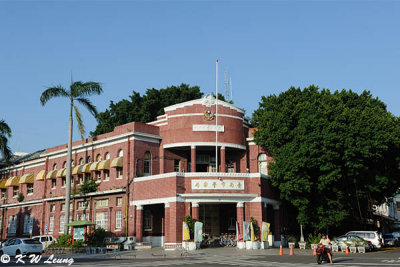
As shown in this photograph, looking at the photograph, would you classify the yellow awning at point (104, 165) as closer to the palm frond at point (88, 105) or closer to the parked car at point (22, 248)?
the palm frond at point (88, 105)

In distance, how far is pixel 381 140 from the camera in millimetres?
35625

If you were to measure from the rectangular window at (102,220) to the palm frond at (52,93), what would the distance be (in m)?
11.7

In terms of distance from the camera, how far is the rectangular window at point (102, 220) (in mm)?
40688

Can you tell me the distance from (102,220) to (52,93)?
12.8 metres

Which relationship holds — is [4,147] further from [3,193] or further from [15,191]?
[3,193]

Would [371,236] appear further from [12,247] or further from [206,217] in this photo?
[12,247]

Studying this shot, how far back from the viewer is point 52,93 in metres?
39.6

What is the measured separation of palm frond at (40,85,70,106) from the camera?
3925 centimetres

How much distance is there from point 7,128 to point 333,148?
117ft

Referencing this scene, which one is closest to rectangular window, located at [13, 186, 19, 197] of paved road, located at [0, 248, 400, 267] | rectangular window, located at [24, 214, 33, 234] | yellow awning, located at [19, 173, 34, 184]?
yellow awning, located at [19, 173, 34, 184]

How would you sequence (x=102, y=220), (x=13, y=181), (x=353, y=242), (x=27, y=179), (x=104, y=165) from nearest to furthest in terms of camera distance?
(x=353, y=242) < (x=102, y=220) < (x=104, y=165) < (x=27, y=179) < (x=13, y=181)

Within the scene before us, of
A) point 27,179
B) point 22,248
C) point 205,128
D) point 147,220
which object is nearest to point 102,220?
point 147,220

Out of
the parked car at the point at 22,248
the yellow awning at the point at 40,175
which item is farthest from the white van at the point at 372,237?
the yellow awning at the point at 40,175

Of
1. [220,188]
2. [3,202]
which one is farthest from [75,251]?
[3,202]
